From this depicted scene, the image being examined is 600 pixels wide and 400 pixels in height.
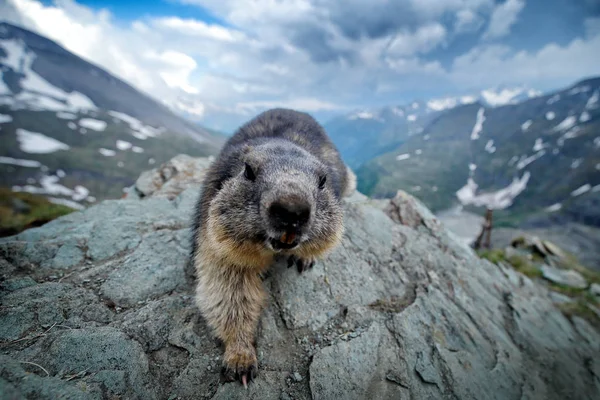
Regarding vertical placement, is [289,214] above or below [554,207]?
below

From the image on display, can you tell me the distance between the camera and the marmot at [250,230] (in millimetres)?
3402

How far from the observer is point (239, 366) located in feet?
13.3

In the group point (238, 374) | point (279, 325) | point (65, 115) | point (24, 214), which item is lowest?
point (65, 115)

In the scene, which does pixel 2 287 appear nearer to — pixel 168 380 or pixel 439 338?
pixel 168 380

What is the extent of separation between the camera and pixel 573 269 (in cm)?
1633

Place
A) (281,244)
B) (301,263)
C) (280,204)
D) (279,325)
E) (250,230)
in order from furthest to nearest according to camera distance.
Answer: (301,263) → (279,325) → (250,230) → (281,244) → (280,204)

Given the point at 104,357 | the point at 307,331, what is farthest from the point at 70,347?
the point at 307,331

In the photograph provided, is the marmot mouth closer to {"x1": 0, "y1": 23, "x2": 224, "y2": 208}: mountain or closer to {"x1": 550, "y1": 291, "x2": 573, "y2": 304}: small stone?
{"x1": 550, "y1": 291, "x2": 573, "y2": 304}: small stone

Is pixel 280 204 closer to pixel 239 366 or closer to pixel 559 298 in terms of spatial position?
pixel 239 366

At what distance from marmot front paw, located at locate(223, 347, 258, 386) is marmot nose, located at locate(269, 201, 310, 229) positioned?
7.42ft

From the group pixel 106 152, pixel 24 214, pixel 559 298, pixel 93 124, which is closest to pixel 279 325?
pixel 559 298

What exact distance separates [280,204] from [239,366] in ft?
8.58

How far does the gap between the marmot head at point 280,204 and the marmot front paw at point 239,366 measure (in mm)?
1712

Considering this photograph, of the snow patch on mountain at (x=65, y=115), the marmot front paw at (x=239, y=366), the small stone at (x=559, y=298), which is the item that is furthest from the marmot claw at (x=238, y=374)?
the snow patch on mountain at (x=65, y=115)
